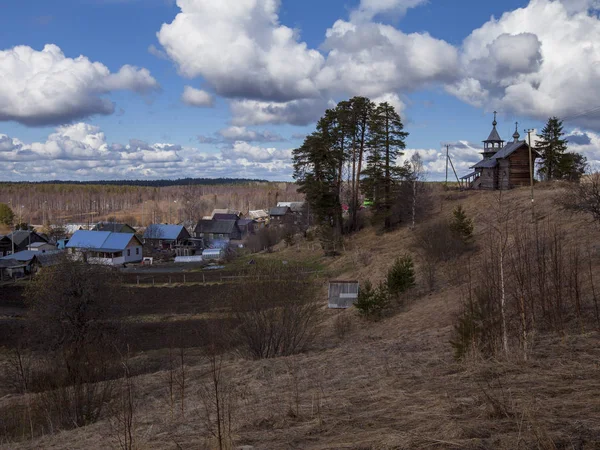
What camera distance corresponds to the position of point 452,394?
641 centimetres

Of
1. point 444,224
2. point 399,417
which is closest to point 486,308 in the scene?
point 399,417

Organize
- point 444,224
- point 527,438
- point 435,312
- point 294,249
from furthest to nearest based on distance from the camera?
point 294,249, point 444,224, point 435,312, point 527,438

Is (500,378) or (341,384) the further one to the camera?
(341,384)

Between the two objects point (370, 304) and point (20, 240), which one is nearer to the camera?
point (370, 304)

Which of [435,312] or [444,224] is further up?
[444,224]

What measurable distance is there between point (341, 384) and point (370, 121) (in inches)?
1301

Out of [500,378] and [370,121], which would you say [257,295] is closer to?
[500,378]

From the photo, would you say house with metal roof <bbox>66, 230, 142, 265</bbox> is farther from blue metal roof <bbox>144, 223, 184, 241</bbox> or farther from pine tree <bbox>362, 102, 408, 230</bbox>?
pine tree <bbox>362, 102, 408, 230</bbox>

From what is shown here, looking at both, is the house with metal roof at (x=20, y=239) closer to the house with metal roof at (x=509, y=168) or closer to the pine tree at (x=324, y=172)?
the pine tree at (x=324, y=172)

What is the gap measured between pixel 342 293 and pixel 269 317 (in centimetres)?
1069

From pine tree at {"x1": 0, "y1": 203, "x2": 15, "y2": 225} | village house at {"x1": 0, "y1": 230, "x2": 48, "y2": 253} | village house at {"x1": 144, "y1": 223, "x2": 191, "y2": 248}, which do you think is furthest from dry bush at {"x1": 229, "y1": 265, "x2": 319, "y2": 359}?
pine tree at {"x1": 0, "y1": 203, "x2": 15, "y2": 225}

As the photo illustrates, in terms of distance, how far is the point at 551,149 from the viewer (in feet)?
131

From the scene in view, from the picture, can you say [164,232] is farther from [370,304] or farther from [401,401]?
[401,401]

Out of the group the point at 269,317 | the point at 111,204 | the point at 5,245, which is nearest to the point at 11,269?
the point at 5,245
